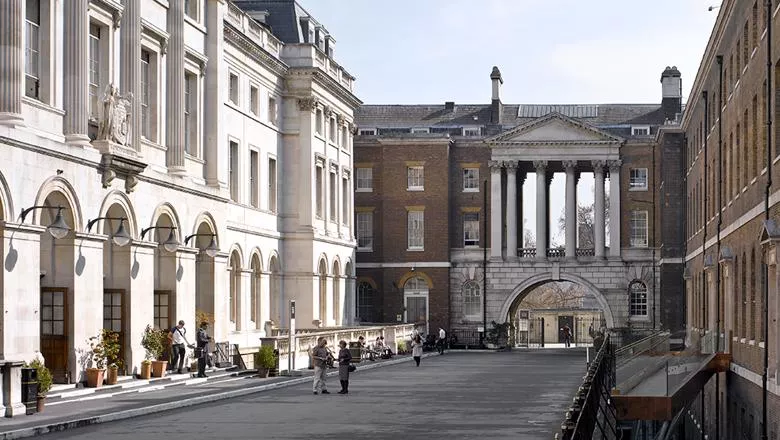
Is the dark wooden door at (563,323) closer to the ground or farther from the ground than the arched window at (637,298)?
closer to the ground

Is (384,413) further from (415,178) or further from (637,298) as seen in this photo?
(637,298)

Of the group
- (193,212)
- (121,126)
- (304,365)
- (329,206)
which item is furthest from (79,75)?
(329,206)

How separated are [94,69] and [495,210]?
49350mm

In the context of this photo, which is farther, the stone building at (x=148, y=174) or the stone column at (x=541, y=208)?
the stone column at (x=541, y=208)

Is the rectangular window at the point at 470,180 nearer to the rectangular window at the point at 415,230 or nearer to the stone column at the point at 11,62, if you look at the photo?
the rectangular window at the point at 415,230

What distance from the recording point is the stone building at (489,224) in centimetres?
8506

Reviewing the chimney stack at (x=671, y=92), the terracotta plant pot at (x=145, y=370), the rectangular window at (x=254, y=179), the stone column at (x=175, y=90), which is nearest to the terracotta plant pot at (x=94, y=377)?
the terracotta plant pot at (x=145, y=370)

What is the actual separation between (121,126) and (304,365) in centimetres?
1622

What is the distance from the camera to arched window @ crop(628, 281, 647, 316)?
8556 cm

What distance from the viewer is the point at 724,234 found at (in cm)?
4316

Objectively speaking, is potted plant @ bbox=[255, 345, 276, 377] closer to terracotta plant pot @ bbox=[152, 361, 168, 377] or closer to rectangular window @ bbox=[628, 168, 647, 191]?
terracotta plant pot @ bbox=[152, 361, 168, 377]

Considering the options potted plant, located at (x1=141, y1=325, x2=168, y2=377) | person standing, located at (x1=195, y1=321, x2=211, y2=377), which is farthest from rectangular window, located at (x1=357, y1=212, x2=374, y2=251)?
potted plant, located at (x1=141, y1=325, x2=168, y2=377)

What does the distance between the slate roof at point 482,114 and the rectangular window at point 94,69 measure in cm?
5305

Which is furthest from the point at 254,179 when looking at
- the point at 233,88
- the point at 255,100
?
the point at 233,88
